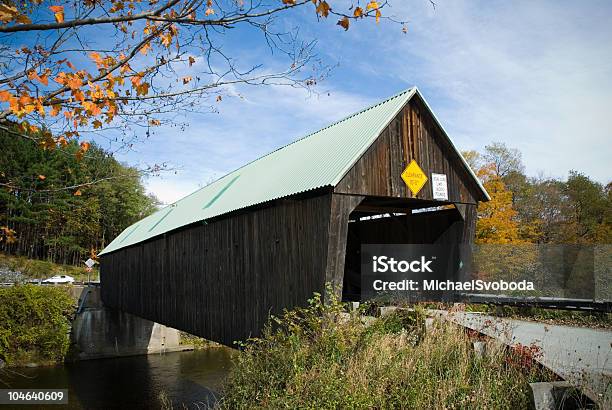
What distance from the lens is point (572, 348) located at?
23.0ft

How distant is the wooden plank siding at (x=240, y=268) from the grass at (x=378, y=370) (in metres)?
1.44

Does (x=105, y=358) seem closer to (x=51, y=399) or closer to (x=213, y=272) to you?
(x=51, y=399)

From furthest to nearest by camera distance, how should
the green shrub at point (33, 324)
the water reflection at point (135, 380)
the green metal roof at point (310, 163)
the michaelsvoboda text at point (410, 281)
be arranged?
the green shrub at point (33, 324) → the water reflection at point (135, 380) → the michaelsvoboda text at point (410, 281) → the green metal roof at point (310, 163)

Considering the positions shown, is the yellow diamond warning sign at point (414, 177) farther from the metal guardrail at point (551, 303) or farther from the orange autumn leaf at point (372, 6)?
the orange autumn leaf at point (372, 6)

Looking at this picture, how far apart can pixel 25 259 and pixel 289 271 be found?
143 feet

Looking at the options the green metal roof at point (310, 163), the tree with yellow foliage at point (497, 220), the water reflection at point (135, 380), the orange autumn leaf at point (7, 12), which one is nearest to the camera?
the orange autumn leaf at point (7, 12)

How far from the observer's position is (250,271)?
403 inches

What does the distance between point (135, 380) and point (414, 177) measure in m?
17.3

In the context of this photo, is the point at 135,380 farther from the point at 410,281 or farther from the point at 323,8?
the point at 323,8

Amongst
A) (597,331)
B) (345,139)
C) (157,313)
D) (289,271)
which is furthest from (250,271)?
(157,313)

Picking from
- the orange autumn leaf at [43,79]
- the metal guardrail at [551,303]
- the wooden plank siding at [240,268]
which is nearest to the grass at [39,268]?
the wooden plank siding at [240,268]

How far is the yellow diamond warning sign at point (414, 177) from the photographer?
365 inches

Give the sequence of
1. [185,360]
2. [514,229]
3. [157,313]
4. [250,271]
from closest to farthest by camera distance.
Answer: [250,271] < [157,313] < [514,229] < [185,360]

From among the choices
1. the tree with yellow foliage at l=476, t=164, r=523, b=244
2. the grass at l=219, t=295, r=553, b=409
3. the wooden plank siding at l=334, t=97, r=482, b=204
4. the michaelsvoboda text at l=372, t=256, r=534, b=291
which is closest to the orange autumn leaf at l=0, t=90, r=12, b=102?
the grass at l=219, t=295, r=553, b=409
